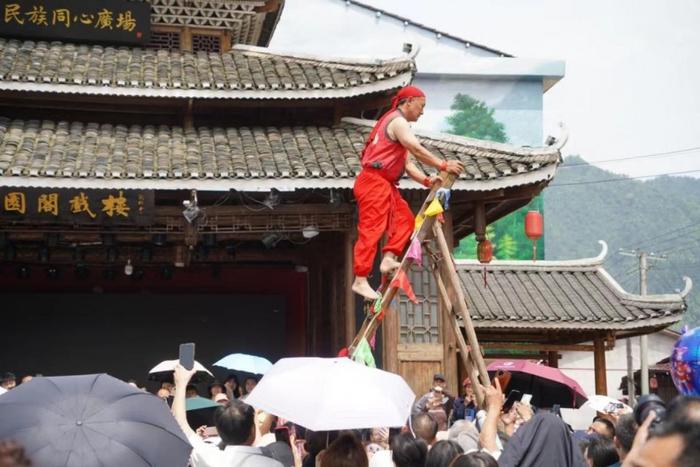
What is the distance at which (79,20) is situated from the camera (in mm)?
17047

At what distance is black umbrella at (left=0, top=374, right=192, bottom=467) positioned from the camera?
443 centimetres

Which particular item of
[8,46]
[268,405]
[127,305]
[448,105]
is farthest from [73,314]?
[448,105]


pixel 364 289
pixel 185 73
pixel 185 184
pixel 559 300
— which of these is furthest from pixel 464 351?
pixel 559 300

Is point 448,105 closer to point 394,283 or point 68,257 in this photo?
point 68,257

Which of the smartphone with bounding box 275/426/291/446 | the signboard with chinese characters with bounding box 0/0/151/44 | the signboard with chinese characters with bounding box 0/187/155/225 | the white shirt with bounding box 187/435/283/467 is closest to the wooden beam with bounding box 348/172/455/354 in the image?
the smartphone with bounding box 275/426/291/446

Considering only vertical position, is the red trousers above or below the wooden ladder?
above

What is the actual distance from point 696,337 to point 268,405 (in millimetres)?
2649

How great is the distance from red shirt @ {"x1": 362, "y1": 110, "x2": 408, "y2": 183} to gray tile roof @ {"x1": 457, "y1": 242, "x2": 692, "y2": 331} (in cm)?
1199

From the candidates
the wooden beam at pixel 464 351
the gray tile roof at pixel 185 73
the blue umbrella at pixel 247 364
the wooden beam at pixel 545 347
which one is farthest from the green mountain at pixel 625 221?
the wooden beam at pixel 464 351

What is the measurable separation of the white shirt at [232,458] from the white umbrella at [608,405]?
13.6ft

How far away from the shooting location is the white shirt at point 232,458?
5.72 metres

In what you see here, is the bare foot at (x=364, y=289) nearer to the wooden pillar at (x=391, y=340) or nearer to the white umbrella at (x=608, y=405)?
the white umbrella at (x=608, y=405)

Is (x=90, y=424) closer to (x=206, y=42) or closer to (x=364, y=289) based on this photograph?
(x=364, y=289)

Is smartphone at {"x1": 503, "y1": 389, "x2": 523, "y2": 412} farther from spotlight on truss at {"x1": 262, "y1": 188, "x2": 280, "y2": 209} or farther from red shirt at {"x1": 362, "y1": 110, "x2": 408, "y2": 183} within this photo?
spotlight on truss at {"x1": 262, "y1": 188, "x2": 280, "y2": 209}
